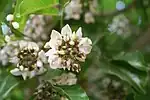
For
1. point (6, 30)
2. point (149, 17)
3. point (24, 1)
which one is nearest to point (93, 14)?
point (149, 17)

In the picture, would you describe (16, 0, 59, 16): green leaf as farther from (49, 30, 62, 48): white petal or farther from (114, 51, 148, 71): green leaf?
(114, 51, 148, 71): green leaf

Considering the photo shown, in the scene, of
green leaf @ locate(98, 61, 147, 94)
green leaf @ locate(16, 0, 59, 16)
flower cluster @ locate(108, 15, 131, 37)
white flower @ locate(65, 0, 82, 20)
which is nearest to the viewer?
green leaf @ locate(16, 0, 59, 16)

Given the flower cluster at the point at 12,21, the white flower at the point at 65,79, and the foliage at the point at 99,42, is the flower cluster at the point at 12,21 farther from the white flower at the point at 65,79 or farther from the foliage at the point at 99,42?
the white flower at the point at 65,79

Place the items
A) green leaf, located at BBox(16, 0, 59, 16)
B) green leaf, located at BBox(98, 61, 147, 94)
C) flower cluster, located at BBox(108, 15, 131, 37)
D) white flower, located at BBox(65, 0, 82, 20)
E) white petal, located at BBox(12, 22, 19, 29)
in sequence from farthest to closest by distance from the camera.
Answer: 1. flower cluster, located at BBox(108, 15, 131, 37)
2. white flower, located at BBox(65, 0, 82, 20)
3. green leaf, located at BBox(98, 61, 147, 94)
4. white petal, located at BBox(12, 22, 19, 29)
5. green leaf, located at BBox(16, 0, 59, 16)

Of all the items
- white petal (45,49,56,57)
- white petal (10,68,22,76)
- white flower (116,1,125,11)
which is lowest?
white petal (10,68,22,76)

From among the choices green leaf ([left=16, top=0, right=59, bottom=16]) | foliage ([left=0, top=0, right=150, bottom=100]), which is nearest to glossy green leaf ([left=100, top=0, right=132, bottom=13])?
foliage ([left=0, top=0, right=150, bottom=100])

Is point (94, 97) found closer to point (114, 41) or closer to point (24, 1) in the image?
point (114, 41)
